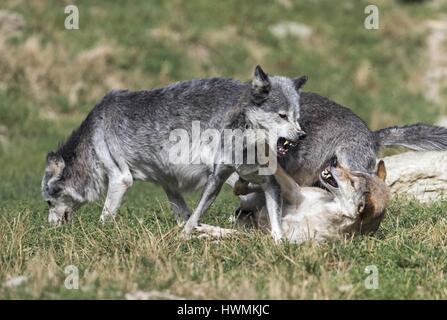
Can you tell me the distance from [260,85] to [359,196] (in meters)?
1.59

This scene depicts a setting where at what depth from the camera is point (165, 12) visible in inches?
1026

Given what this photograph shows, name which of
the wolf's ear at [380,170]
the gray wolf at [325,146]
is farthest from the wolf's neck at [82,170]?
the wolf's ear at [380,170]

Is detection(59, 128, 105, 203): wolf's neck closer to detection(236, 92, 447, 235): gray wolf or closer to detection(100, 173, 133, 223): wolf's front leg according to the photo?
detection(100, 173, 133, 223): wolf's front leg

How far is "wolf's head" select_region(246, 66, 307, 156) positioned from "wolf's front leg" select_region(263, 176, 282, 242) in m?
0.36

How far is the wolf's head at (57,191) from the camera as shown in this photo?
11.6 m

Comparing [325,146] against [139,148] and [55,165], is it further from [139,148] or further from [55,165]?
[55,165]

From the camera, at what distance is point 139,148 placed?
11109mm

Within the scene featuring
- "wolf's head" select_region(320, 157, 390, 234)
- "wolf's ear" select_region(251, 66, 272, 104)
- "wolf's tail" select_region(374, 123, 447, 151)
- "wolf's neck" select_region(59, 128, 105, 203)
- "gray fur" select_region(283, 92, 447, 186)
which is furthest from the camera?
"wolf's neck" select_region(59, 128, 105, 203)

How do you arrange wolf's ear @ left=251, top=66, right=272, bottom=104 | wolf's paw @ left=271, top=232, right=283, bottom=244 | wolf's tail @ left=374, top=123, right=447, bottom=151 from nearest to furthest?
wolf's paw @ left=271, top=232, right=283, bottom=244 → wolf's ear @ left=251, top=66, right=272, bottom=104 → wolf's tail @ left=374, top=123, right=447, bottom=151

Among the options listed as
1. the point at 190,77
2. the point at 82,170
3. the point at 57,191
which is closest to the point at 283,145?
the point at 82,170

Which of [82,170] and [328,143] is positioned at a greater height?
[328,143]

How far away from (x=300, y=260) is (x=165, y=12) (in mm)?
18679

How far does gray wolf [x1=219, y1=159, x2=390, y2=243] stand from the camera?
9297mm

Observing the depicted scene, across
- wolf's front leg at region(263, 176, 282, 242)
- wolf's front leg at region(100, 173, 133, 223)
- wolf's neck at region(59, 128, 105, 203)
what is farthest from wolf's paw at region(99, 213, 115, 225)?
wolf's front leg at region(263, 176, 282, 242)
